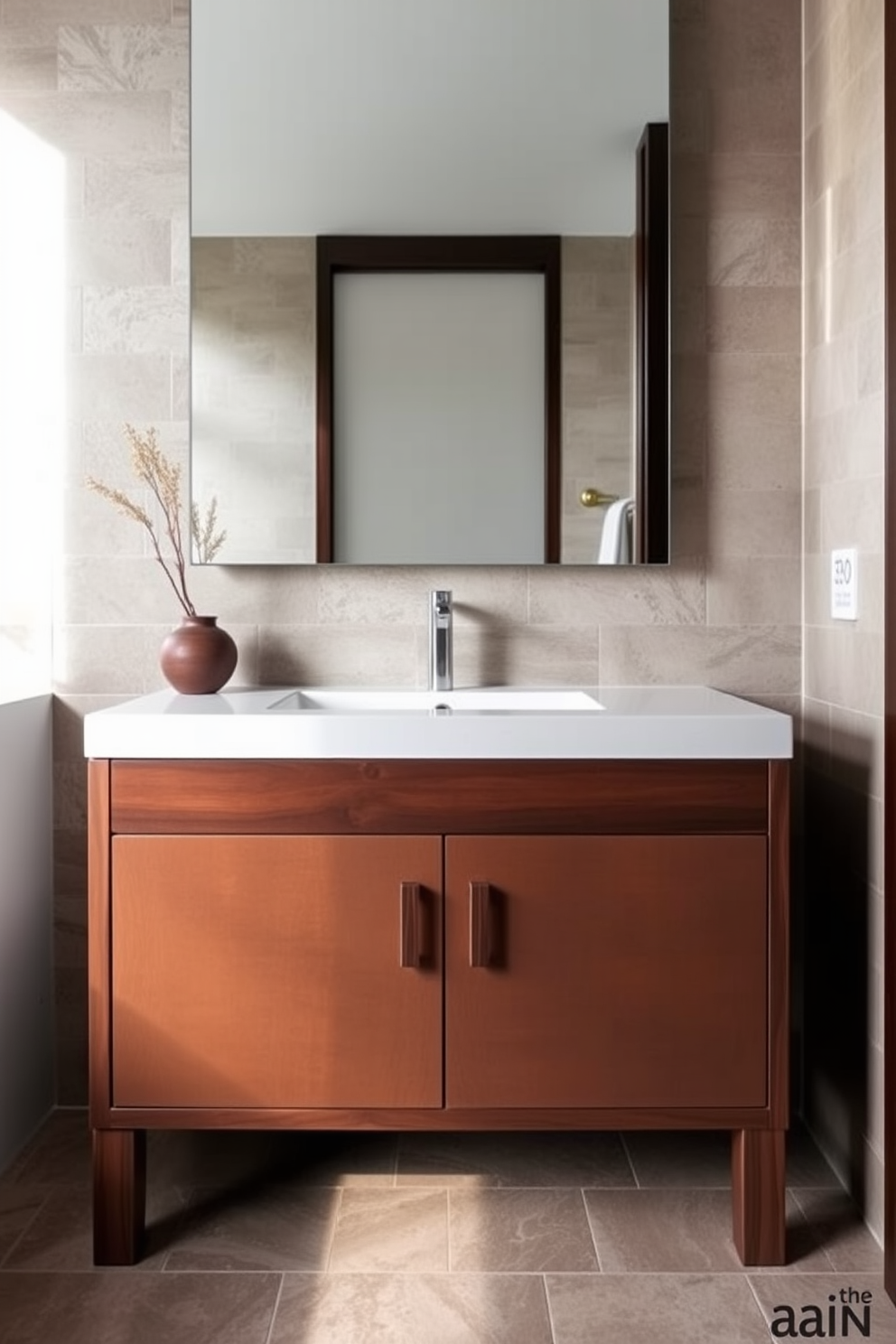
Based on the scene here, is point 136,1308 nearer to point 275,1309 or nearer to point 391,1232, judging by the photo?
point 275,1309

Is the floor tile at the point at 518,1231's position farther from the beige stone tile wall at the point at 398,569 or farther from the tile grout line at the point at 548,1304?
the beige stone tile wall at the point at 398,569

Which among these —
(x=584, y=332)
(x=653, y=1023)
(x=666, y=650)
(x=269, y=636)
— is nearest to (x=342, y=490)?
(x=269, y=636)

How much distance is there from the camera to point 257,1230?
1.92 metres

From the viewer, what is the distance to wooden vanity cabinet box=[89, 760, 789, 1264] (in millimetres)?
1780

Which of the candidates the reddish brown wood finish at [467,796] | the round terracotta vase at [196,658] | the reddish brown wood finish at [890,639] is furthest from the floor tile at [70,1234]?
the reddish brown wood finish at [890,639]

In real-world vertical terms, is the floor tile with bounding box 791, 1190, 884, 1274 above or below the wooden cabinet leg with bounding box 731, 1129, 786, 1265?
below

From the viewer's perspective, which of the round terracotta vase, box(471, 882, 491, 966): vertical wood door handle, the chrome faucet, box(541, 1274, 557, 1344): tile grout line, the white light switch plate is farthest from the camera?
the chrome faucet

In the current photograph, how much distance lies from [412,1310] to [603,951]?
562 mm

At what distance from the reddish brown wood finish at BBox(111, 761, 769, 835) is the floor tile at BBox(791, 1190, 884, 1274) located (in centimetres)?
67

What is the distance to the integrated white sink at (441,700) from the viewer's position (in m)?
2.18

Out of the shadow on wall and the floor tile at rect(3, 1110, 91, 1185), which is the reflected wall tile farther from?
the floor tile at rect(3, 1110, 91, 1185)

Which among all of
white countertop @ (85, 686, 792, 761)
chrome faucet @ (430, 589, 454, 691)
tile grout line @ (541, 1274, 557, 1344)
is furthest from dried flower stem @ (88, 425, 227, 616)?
tile grout line @ (541, 1274, 557, 1344)

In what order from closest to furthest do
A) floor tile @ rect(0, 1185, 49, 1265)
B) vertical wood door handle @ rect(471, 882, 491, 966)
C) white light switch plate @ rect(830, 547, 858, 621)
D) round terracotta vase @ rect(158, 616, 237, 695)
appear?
1. vertical wood door handle @ rect(471, 882, 491, 966)
2. floor tile @ rect(0, 1185, 49, 1265)
3. white light switch plate @ rect(830, 547, 858, 621)
4. round terracotta vase @ rect(158, 616, 237, 695)

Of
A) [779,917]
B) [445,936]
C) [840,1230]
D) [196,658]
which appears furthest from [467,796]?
[840,1230]
